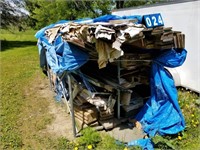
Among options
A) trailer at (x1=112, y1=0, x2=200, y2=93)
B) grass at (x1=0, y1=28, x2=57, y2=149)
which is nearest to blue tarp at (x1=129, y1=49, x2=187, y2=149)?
trailer at (x1=112, y1=0, x2=200, y2=93)

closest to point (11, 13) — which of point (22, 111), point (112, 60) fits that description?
point (22, 111)

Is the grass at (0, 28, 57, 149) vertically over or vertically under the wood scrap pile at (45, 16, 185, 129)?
under

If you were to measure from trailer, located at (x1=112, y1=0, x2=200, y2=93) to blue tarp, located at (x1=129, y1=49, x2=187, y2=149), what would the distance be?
1.72 m

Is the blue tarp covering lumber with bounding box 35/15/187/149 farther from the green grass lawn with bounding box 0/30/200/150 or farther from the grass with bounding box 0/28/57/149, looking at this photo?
the grass with bounding box 0/28/57/149

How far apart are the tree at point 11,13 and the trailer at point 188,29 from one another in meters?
12.3

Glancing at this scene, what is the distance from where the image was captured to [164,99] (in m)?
3.71

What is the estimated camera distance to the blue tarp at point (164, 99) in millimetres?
3564

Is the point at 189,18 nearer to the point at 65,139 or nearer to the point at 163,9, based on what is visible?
the point at 163,9

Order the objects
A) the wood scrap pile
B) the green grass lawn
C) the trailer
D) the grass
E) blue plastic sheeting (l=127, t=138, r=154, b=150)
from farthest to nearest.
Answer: the trailer
the grass
the green grass lawn
blue plastic sheeting (l=127, t=138, r=154, b=150)
the wood scrap pile

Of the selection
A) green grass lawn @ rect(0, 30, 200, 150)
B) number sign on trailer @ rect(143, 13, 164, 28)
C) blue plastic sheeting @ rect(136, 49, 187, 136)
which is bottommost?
green grass lawn @ rect(0, 30, 200, 150)

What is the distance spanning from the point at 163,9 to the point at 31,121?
4.55 meters

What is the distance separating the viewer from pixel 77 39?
319cm

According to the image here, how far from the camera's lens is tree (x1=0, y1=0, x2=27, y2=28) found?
47.5 ft

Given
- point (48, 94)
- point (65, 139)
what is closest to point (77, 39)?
point (65, 139)
